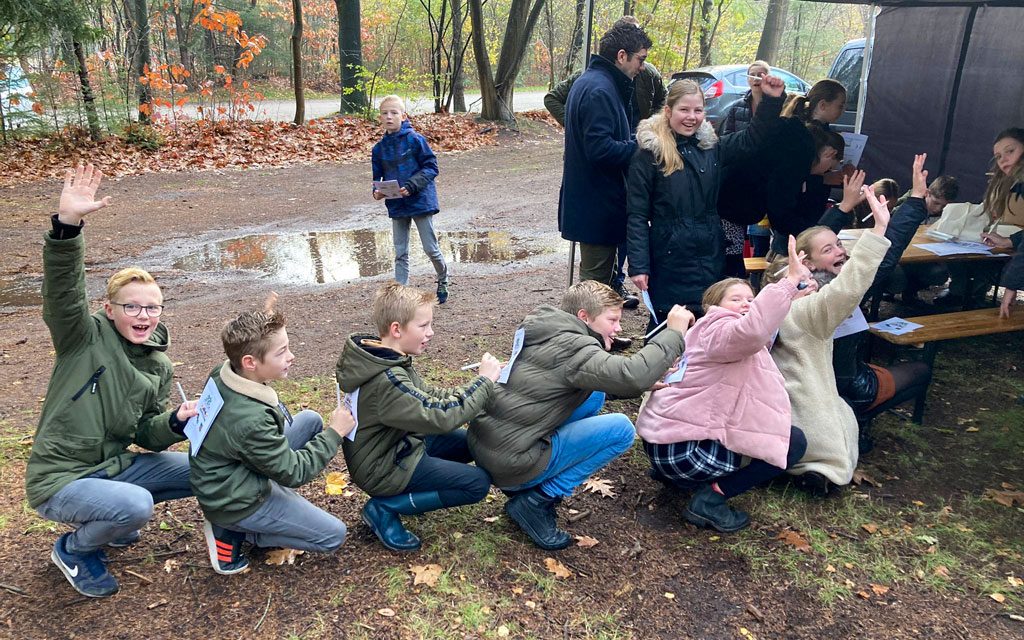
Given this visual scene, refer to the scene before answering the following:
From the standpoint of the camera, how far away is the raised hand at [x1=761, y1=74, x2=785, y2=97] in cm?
Answer: 472

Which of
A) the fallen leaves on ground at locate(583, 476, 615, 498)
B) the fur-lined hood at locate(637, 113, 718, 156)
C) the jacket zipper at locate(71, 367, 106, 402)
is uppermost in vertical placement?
the fur-lined hood at locate(637, 113, 718, 156)

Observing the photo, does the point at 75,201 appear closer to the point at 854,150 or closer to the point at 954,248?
the point at 854,150

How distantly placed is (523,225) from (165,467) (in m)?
7.30

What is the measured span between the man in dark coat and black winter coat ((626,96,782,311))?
378 millimetres

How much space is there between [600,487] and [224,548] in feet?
6.05

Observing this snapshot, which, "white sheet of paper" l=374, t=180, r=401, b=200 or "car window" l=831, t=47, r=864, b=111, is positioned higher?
"car window" l=831, t=47, r=864, b=111

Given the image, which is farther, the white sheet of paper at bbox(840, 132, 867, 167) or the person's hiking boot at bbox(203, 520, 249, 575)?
the white sheet of paper at bbox(840, 132, 867, 167)

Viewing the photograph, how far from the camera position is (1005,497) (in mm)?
3875

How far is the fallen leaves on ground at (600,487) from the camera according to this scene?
12.8ft

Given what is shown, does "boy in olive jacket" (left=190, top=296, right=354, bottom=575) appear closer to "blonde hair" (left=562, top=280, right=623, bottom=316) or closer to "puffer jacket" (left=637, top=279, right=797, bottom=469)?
"blonde hair" (left=562, top=280, right=623, bottom=316)

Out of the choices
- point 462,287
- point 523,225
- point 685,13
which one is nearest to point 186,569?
point 462,287

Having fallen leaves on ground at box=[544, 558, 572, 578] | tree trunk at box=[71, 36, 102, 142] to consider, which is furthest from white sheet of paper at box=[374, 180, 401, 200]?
tree trunk at box=[71, 36, 102, 142]

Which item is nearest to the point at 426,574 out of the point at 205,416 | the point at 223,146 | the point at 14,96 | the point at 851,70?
the point at 205,416

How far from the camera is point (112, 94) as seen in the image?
45.0 feet
